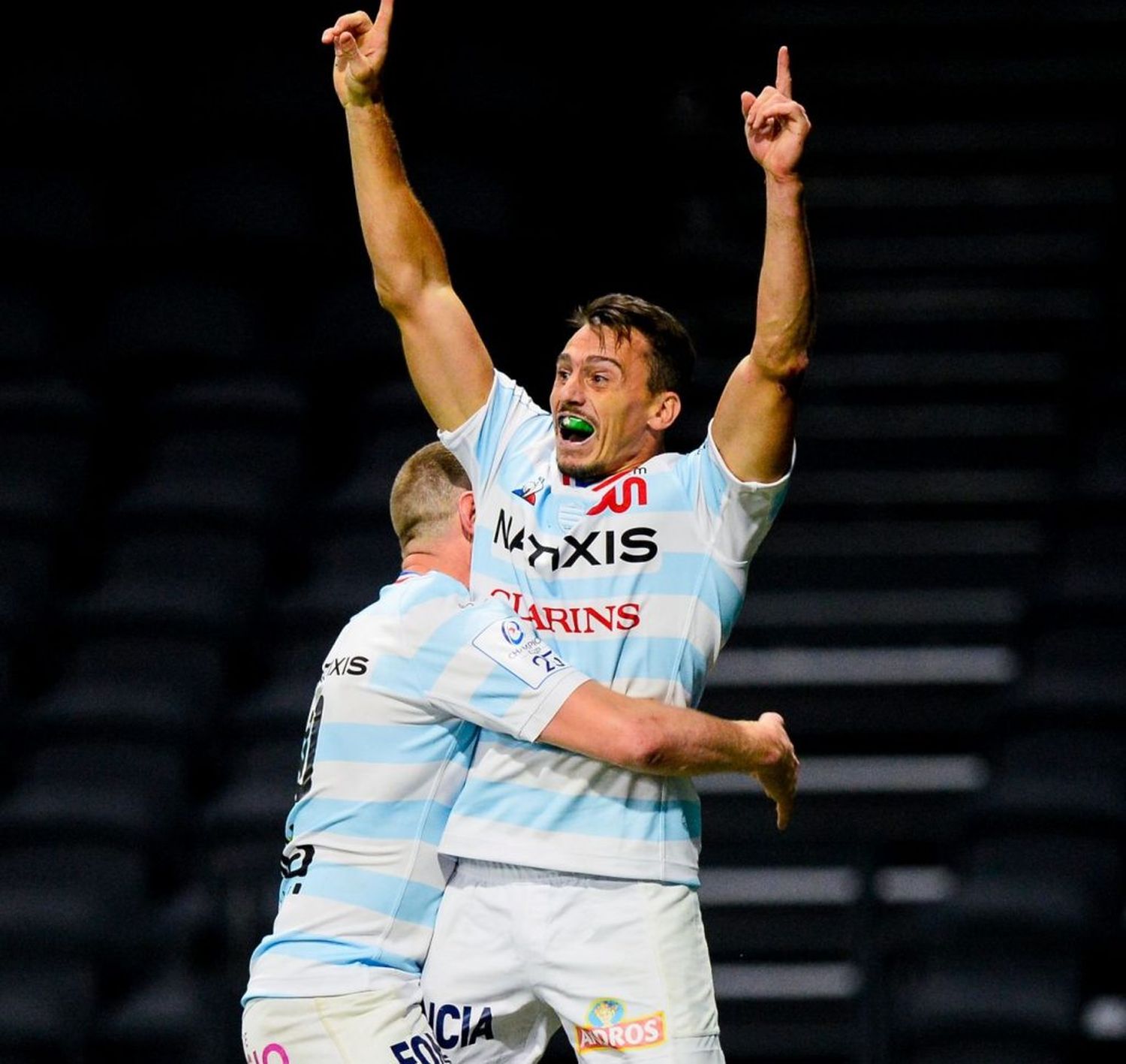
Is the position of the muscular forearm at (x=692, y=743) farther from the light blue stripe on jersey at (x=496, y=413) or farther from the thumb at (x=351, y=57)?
the thumb at (x=351, y=57)

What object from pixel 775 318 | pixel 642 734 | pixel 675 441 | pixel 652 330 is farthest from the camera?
pixel 675 441

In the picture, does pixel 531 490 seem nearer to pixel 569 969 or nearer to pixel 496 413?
pixel 496 413

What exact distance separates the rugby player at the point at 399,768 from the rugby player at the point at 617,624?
5 cm

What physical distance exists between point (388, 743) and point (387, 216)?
2.58ft

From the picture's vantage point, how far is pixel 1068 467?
5395 millimetres

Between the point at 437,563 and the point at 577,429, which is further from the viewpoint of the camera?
the point at 437,563

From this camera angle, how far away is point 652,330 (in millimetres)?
2803

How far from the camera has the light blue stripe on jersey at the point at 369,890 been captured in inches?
102

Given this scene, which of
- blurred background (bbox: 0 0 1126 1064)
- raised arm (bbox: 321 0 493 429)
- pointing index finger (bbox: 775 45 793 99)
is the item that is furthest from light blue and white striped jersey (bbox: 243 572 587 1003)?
blurred background (bbox: 0 0 1126 1064)

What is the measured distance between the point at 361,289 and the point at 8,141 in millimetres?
1313

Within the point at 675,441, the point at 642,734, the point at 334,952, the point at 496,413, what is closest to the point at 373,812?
the point at 334,952

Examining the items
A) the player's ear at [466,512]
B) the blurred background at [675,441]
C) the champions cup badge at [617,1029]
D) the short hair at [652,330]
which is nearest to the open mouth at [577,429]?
the short hair at [652,330]

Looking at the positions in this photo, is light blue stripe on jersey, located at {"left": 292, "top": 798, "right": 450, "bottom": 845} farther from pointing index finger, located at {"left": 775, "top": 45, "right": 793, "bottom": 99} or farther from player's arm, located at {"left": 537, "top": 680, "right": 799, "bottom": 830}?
pointing index finger, located at {"left": 775, "top": 45, "right": 793, "bottom": 99}

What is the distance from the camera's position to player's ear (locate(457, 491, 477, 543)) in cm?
290
